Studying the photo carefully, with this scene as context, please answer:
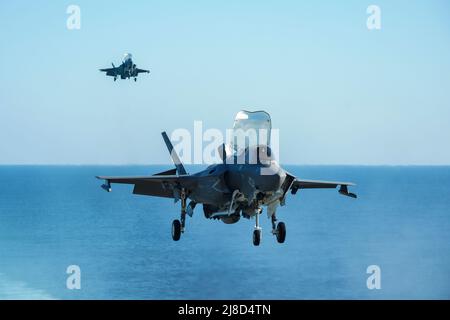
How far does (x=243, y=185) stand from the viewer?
3925 centimetres

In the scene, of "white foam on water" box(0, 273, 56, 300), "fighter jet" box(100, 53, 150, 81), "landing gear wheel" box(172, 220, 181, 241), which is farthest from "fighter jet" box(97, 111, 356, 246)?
"white foam on water" box(0, 273, 56, 300)

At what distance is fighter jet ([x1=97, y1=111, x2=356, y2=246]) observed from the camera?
37.3 m

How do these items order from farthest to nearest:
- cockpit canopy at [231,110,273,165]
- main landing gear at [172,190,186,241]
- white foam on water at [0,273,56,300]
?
white foam on water at [0,273,56,300], main landing gear at [172,190,186,241], cockpit canopy at [231,110,273,165]

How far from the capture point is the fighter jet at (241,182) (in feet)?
122

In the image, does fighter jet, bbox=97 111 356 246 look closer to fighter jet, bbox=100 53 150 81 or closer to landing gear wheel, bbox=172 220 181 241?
landing gear wheel, bbox=172 220 181 241

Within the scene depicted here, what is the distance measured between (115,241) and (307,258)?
179ft

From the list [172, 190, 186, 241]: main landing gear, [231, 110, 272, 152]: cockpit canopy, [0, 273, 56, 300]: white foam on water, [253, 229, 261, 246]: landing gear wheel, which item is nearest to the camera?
[253, 229, 261, 246]: landing gear wheel

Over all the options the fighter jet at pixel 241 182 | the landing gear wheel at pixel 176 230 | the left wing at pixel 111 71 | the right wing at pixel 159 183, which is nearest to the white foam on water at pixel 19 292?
the left wing at pixel 111 71

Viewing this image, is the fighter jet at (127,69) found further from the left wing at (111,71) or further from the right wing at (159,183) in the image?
the right wing at (159,183)

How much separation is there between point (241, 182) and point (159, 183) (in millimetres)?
9943

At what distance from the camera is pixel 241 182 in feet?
129

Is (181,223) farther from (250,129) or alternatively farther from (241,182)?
(250,129)

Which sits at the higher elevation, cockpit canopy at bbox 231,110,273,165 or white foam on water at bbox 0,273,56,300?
cockpit canopy at bbox 231,110,273,165
